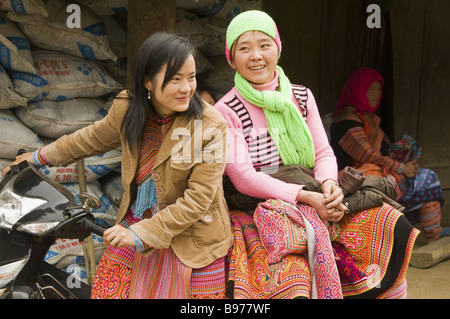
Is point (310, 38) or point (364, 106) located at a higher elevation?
point (310, 38)

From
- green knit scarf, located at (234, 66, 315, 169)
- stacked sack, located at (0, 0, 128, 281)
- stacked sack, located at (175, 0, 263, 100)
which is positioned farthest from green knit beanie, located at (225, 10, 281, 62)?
stacked sack, located at (175, 0, 263, 100)

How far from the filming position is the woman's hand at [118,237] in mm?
1775

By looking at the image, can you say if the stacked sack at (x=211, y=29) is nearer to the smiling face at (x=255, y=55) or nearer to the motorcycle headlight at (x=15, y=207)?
the smiling face at (x=255, y=55)

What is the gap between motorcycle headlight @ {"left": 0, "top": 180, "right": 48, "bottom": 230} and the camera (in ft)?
6.04

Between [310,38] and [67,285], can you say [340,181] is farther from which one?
[310,38]

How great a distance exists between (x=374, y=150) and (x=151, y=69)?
2906 millimetres

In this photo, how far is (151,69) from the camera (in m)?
1.84

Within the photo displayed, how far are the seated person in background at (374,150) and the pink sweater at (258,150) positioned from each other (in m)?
2.04

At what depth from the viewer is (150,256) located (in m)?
2.04

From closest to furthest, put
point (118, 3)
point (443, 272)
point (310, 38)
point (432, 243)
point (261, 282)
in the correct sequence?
point (261, 282) < point (118, 3) < point (443, 272) < point (432, 243) < point (310, 38)

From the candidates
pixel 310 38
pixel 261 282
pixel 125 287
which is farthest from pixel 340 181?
pixel 310 38

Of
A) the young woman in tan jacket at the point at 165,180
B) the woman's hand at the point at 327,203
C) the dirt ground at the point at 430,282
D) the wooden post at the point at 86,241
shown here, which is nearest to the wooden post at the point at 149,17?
the wooden post at the point at 86,241

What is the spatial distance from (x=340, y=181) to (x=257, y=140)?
375mm

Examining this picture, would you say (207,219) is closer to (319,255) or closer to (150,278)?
(150,278)
